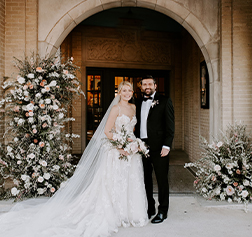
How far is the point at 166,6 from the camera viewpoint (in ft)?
15.5

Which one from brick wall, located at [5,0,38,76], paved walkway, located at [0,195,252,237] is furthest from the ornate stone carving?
paved walkway, located at [0,195,252,237]

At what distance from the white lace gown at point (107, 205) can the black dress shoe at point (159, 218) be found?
0.39ft

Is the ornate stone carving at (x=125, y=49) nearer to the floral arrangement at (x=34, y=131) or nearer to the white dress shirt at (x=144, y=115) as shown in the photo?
the floral arrangement at (x=34, y=131)

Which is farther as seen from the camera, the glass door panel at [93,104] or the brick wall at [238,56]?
the glass door panel at [93,104]

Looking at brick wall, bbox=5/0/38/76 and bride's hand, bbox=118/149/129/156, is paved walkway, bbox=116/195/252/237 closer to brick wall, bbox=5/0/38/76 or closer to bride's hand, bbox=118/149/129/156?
bride's hand, bbox=118/149/129/156

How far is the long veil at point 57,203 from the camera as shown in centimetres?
307

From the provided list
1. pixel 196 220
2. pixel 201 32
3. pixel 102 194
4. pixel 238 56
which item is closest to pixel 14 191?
pixel 102 194

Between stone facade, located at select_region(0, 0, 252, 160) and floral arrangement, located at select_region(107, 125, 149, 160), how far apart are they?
7.43 ft

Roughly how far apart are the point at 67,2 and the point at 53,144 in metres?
2.67

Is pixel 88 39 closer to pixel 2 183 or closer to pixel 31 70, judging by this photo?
pixel 31 70

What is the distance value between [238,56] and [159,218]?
11.1 feet

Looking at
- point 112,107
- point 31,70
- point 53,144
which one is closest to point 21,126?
point 53,144

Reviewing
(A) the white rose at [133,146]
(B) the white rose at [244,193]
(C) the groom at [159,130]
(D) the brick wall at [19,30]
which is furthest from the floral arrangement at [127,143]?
(D) the brick wall at [19,30]

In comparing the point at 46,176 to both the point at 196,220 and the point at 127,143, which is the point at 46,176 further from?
the point at 196,220
